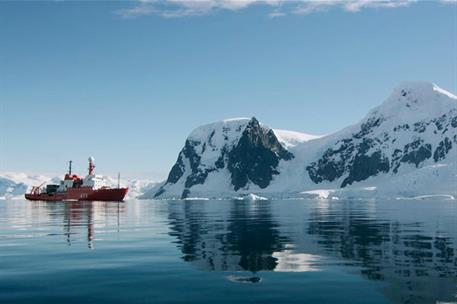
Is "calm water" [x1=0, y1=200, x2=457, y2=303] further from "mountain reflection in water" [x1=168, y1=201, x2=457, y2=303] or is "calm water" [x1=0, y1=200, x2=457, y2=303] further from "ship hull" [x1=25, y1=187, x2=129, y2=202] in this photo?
"ship hull" [x1=25, y1=187, x2=129, y2=202]

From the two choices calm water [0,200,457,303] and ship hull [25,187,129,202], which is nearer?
calm water [0,200,457,303]

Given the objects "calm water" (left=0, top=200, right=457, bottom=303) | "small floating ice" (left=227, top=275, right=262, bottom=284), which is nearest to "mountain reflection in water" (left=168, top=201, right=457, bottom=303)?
"calm water" (left=0, top=200, right=457, bottom=303)

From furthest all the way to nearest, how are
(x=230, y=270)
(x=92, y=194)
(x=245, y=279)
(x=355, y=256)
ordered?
(x=92, y=194), (x=355, y=256), (x=230, y=270), (x=245, y=279)

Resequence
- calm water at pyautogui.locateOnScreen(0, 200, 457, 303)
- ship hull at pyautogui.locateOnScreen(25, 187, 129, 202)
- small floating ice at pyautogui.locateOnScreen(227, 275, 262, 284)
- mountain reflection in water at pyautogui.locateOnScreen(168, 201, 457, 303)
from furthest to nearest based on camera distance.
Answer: ship hull at pyautogui.locateOnScreen(25, 187, 129, 202), small floating ice at pyautogui.locateOnScreen(227, 275, 262, 284), mountain reflection in water at pyautogui.locateOnScreen(168, 201, 457, 303), calm water at pyautogui.locateOnScreen(0, 200, 457, 303)

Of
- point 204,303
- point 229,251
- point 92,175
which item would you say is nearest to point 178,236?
point 229,251

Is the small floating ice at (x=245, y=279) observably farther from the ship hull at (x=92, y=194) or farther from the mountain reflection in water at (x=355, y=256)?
the ship hull at (x=92, y=194)

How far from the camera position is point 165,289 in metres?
19.6

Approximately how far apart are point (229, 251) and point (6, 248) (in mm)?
14891

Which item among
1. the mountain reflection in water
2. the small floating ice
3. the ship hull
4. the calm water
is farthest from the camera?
the ship hull

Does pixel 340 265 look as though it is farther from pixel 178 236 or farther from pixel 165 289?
pixel 178 236

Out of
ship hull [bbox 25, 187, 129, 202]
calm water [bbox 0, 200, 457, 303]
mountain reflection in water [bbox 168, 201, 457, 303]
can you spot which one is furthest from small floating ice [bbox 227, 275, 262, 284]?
ship hull [bbox 25, 187, 129, 202]

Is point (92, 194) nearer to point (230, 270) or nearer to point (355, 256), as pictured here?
point (355, 256)

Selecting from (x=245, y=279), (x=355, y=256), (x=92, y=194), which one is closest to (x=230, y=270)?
(x=245, y=279)

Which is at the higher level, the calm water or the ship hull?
the ship hull
